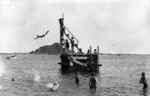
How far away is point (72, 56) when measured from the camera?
48656mm

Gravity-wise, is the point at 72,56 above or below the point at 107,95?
above

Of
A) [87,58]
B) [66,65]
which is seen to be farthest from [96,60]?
[66,65]

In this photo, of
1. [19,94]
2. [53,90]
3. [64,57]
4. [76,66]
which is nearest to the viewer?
[19,94]

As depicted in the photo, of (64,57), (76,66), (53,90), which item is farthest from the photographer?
(64,57)

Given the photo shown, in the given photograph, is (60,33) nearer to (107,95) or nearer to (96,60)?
(96,60)

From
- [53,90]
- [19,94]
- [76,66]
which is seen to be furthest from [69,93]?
[76,66]

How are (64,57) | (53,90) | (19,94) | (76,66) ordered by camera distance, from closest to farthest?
(19,94), (53,90), (76,66), (64,57)

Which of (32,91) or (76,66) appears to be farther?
(76,66)

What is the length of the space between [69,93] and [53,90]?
2.26m

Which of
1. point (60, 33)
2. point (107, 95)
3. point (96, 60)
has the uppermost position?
point (60, 33)

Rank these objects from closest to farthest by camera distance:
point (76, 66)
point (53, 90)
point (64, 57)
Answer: point (53, 90), point (76, 66), point (64, 57)

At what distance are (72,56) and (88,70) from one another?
11.0ft

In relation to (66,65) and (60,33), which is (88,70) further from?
(60,33)

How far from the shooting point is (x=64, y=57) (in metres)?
50.4
